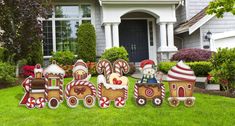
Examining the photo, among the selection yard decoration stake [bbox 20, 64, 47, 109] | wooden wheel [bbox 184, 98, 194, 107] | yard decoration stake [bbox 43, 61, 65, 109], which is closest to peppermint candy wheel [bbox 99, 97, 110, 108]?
yard decoration stake [bbox 43, 61, 65, 109]

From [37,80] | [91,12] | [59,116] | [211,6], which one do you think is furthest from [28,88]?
[91,12]

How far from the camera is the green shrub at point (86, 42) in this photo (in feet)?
50.1

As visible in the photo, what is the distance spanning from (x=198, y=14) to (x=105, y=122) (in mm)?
11660

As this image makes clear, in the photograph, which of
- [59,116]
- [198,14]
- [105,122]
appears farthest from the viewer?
[198,14]

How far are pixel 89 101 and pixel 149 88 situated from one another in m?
1.36

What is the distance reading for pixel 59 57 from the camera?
15.0 metres

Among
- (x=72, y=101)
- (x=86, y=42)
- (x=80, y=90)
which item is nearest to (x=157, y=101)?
(x=80, y=90)

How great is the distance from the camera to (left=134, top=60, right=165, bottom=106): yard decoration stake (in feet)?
26.0

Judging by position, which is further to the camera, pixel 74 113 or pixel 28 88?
pixel 28 88

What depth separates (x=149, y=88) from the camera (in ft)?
26.4

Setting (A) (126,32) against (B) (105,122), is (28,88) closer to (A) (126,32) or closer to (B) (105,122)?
(B) (105,122)

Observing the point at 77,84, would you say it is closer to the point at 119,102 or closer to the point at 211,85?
the point at 119,102

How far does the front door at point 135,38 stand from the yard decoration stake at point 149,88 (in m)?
9.48

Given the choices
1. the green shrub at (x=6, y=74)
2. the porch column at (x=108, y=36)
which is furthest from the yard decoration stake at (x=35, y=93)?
the porch column at (x=108, y=36)
